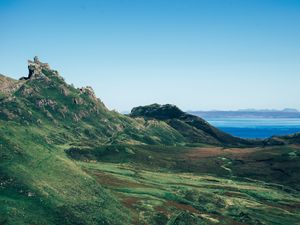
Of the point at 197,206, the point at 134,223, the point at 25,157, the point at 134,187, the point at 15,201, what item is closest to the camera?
the point at 15,201

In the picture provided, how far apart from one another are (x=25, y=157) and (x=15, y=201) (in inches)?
1115

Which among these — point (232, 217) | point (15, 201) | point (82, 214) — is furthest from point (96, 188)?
point (232, 217)

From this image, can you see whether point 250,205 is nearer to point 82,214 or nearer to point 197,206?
point 197,206

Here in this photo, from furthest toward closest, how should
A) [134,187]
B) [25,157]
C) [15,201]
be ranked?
[134,187]
[25,157]
[15,201]

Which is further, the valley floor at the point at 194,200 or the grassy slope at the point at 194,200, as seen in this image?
the grassy slope at the point at 194,200

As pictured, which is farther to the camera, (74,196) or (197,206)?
(197,206)

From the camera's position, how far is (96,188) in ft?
393

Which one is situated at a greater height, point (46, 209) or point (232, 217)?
point (46, 209)

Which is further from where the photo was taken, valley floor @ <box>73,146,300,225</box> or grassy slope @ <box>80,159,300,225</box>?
grassy slope @ <box>80,159,300,225</box>

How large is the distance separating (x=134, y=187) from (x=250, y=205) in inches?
1642

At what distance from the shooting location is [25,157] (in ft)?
392

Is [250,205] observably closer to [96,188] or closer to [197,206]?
[197,206]

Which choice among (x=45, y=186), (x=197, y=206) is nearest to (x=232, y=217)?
(x=197, y=206)

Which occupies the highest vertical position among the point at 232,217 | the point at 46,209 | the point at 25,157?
the point at 25,157
